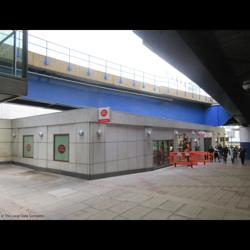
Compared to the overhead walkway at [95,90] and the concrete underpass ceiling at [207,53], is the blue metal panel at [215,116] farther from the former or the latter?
the concrete underpass ceiling at [207,53]

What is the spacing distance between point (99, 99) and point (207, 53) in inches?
440

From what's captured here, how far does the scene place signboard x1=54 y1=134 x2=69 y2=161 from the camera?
13200 mm

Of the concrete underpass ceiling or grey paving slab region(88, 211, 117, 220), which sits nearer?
the concrete underpass ceiling

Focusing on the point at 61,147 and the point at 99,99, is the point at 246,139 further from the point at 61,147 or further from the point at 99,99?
the point at 61,147

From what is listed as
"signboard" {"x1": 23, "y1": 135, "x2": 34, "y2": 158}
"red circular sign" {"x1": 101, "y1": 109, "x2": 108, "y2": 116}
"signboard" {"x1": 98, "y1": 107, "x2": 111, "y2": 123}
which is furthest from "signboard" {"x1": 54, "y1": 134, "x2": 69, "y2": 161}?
"signboard" {"x1": 23, "y1": 135, "x2": 34, "y2": 158}

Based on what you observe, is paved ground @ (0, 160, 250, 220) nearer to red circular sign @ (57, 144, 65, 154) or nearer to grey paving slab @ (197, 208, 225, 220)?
grey paving slab @ (197, 208, 225, 220)

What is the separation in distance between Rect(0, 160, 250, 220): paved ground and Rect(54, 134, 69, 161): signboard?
185cm

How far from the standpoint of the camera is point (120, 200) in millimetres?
7875

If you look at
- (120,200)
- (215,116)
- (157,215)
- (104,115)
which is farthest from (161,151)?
(215,116)

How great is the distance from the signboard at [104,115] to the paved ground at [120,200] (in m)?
3.17

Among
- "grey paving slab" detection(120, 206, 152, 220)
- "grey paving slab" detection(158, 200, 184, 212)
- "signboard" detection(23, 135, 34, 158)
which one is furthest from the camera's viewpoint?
"signboard" detection(23, 135, 34, 158)
